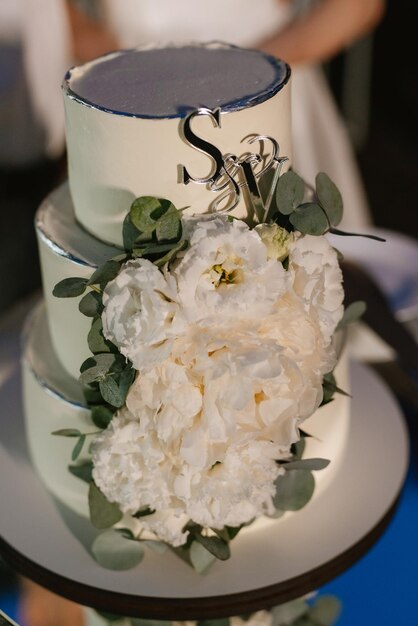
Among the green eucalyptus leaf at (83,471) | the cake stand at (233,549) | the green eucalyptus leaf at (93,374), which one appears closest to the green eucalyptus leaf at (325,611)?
the cake stand at (233,549)

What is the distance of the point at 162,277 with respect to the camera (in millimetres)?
724

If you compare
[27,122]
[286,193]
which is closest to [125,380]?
[286,193]

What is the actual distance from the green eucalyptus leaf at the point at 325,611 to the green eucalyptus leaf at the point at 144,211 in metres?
0.52

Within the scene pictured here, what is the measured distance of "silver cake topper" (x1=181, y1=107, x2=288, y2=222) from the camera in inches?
30.6

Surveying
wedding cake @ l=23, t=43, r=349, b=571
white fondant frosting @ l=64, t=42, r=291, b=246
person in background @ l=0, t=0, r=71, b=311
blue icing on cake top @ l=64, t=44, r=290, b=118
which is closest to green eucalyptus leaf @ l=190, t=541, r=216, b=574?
wedding cake @ l=23, t=43, r=349, b=571

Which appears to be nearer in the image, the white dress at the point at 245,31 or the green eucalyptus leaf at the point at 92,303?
the green eucalyptus leaf at the point at 92,303

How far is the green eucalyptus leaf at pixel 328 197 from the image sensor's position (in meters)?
0.84

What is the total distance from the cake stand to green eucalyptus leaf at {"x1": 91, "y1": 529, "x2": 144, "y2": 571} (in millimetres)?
12

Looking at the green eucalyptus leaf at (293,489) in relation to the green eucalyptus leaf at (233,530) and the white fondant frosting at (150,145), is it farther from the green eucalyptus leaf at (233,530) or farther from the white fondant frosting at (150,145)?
the white fondant frosting at (150,145)

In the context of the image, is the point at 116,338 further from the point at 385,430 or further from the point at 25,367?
the point at 385,430

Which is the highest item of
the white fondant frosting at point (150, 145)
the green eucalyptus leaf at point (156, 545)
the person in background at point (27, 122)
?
the white fondant frosting at point (150, 145)

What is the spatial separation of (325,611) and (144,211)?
0.54 meters

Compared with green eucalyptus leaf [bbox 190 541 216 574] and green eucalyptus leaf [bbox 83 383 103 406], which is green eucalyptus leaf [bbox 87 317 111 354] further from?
green eucalyptus leaf [bbox 190 541 216 574]

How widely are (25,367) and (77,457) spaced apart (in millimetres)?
150
